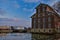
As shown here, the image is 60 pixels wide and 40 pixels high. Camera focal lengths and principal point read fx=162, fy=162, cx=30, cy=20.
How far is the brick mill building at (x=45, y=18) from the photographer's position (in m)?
45.3

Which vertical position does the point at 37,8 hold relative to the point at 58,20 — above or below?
above

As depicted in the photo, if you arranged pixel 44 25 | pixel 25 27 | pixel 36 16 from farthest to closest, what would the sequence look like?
pixel 25 27
pixel 36 16
pixel 44 25

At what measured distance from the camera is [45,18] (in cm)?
4744

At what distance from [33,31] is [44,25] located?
4.59 meters

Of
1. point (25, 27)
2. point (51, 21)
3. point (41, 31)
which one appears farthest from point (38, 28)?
point (25, 27)

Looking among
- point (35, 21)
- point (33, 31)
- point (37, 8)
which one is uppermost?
point (37, 8)

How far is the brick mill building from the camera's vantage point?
45.3 meters

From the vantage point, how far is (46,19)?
46.9 meters

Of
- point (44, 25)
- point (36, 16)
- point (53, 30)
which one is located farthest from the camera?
point (36, 16)

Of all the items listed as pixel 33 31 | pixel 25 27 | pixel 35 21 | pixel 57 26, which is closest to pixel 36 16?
pixel 35 21

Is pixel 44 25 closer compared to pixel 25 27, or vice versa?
pixel 44 25

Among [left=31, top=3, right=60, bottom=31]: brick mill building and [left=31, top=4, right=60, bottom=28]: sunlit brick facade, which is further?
[left=31, top=4, right=60, bottom=28]: sunlit brick facade

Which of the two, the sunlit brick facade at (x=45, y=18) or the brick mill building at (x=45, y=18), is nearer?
the brick mill building at (x=45, y=18)

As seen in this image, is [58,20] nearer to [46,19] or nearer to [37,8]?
[46,19]
